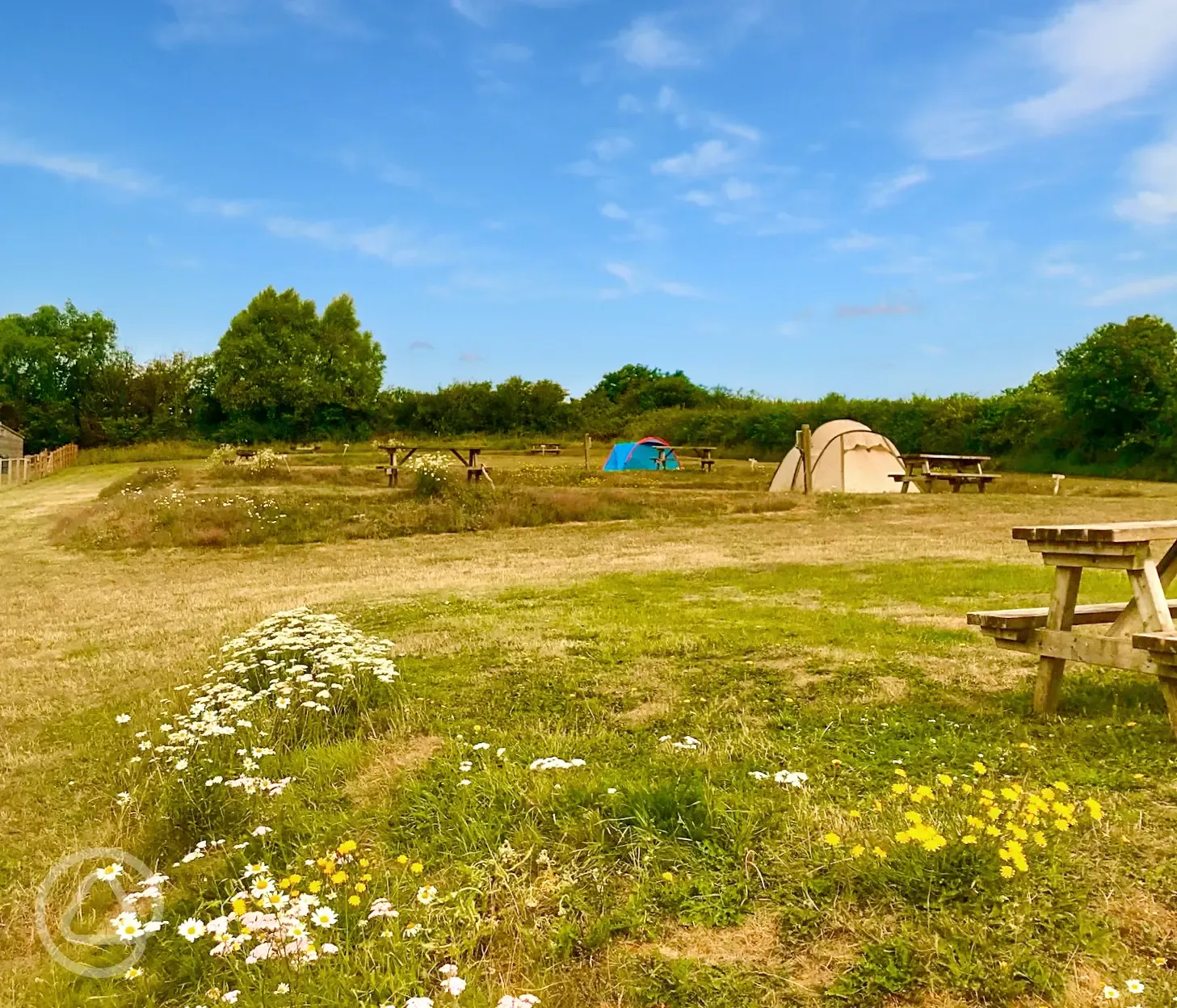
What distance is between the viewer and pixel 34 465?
132 feet

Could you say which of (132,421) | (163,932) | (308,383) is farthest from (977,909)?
(132,421)

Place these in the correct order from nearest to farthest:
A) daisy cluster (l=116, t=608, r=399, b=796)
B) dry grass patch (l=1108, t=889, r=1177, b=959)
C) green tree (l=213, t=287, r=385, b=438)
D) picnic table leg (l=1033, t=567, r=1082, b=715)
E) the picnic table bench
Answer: dry grass patch (l=1108, t=889, r=1177, b=959), picnic table leg (l=1033, t=567, r=1082, b=715), daisy cluster (l=116, t=608, r=399, b=796), the picnic table bench, green tree (l=213, t=287, r=385, b=438)

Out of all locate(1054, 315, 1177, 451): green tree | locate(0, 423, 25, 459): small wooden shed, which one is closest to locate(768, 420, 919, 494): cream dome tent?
locate(1054, 315, 1177, 451): green tree

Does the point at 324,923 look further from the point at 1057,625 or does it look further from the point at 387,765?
the point at 1057,625

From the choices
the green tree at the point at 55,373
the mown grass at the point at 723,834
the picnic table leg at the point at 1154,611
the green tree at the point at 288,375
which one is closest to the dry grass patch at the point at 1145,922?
the mown grass at the point at 723,834

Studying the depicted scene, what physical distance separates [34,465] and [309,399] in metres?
17.2

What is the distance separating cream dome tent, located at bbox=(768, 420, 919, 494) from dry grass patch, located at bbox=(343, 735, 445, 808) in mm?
19523

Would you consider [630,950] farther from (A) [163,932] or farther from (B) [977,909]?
(A) [163,932]

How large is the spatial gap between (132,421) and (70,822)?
56.2m

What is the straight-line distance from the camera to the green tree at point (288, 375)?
55156mm

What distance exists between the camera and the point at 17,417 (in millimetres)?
56938

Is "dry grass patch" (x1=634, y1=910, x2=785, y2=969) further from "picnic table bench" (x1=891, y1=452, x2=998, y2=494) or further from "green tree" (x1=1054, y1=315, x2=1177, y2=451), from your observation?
"green tree" (x1=1054, y1=315, x2=1177, y2=451)

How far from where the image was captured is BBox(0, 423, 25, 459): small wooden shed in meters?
49.7

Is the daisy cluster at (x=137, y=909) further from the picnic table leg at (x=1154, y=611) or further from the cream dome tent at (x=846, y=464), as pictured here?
the cream dome tent at (x=846, y=464)
